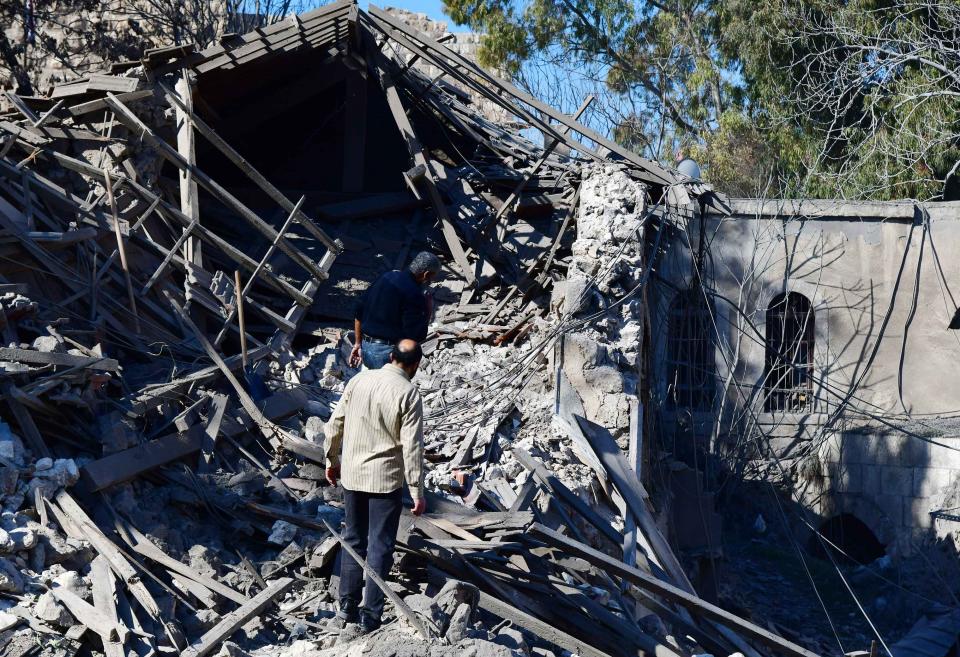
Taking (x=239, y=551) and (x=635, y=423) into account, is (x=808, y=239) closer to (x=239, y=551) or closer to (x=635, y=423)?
(x=635, y=423)

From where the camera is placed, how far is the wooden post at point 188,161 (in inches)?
369

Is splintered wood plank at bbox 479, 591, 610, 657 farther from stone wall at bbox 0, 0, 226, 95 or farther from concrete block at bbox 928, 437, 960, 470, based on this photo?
stone wall at bbox 0, 0, 226, 95

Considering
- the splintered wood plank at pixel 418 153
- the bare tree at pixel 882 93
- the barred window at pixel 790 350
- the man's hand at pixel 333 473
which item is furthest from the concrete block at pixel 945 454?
the man's hand at pixel 333 473

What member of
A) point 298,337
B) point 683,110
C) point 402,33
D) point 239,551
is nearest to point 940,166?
point 683,110

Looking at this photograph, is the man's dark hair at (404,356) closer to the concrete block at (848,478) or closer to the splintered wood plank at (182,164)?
the splintered wood plank at (182,164)

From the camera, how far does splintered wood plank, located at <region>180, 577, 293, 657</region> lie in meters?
5.12

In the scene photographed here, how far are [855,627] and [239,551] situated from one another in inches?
362

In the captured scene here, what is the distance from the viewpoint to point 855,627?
12.9 m

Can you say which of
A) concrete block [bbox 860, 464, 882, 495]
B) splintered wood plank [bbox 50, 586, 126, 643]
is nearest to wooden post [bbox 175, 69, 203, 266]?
splintered wood plank [bbox 50, 586, 126, 643]

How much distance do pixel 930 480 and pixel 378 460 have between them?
1166cm

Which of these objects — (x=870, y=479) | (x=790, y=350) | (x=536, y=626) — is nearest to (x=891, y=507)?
(x=870, y=479)

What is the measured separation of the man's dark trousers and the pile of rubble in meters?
0.13

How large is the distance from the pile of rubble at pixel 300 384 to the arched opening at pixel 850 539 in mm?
5453

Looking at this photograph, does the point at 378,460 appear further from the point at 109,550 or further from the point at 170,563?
the point at 109,550
